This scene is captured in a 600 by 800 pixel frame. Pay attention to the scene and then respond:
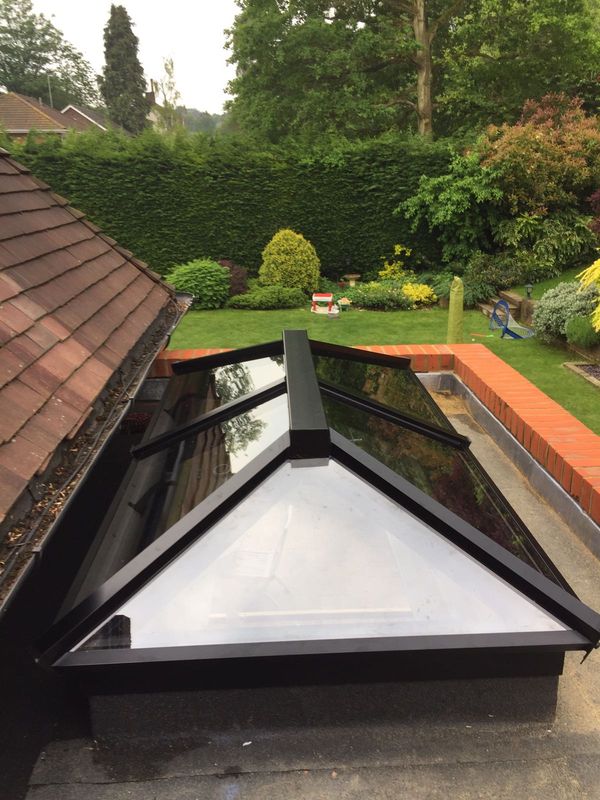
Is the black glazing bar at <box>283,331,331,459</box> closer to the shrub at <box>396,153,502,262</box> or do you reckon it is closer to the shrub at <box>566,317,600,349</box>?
the shrub at <box>566,317,600,349</box>

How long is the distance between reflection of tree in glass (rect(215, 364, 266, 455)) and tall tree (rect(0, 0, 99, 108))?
56934 mm

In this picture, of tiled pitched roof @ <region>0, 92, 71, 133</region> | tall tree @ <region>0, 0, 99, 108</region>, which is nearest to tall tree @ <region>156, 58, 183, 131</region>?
tiled pitched roof @ <region>0, 92, 71, 133</region>

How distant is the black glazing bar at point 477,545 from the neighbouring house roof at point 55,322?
112cm

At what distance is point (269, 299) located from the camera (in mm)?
11750

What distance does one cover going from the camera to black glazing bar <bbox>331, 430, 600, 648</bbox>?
183cm

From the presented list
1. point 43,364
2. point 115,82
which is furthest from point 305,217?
point 115,82

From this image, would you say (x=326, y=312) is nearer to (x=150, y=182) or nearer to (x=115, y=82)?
(x=150, y=182)

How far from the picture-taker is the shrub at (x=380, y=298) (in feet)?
37.6

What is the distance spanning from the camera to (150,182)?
12836 millimetres

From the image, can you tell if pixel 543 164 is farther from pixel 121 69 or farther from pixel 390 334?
pixel 121 69

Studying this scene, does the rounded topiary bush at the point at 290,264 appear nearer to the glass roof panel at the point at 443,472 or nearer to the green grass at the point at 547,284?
the green grass at the point at 547,284

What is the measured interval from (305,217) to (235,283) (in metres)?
2.72

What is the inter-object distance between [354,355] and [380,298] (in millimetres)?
7135

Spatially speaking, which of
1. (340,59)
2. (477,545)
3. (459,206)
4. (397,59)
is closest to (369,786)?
(477,545)
